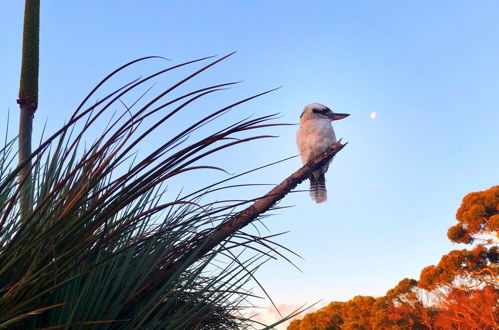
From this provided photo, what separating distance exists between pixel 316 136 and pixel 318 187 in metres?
0.90

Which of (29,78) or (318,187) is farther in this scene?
(318,187)

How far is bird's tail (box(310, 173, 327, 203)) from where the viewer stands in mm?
7031

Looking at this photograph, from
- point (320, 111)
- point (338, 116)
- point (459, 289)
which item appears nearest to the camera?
point (338, 116)

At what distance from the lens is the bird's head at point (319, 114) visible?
7.21 metres

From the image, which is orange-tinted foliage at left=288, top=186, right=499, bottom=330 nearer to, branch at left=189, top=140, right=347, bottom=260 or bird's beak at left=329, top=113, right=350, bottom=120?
bird's beak at left=329, top=113, right=350, bottom=120

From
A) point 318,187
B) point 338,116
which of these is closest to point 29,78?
point 318,187

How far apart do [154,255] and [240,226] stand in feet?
1.40

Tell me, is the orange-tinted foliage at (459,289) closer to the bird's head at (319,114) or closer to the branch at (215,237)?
the bird's head at (319,114)

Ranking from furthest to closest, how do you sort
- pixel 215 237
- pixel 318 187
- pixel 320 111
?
pixel 320 111 → pixel 318 187 → pixel 215 237

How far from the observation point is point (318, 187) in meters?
7.09

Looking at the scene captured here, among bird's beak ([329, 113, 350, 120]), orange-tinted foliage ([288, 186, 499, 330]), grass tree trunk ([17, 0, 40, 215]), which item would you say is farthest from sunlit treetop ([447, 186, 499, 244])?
grass tree trunk ([17, 0, 40, 215])

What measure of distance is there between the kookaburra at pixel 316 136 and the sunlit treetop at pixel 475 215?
54.7 feet

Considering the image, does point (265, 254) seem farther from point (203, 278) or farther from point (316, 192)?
point (316, 192)

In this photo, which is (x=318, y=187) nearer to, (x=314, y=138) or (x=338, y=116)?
(x=314, y=138)
